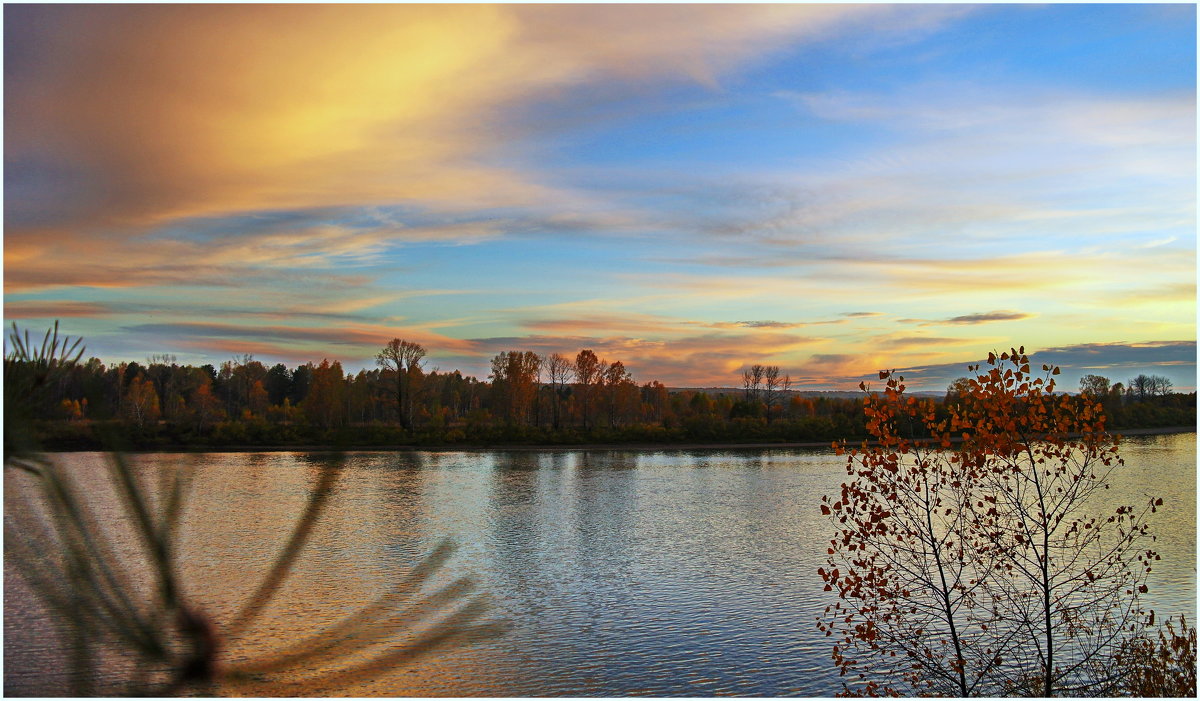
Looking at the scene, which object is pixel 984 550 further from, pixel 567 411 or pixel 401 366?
pixel 567 411

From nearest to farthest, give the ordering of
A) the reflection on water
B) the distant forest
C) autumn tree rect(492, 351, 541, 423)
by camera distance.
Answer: the reflection on water
the distant forest
autumn tree rect(492, 351, 541, 423)

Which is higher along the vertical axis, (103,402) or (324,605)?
(103,402)

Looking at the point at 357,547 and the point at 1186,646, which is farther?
the point at 357,547

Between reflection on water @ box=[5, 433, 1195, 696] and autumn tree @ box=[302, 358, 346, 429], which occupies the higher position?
autumn tree @ box=[302, 358, 346, 429]

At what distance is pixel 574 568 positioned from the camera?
16.4m

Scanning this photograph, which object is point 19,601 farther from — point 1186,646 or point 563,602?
point 1186,646

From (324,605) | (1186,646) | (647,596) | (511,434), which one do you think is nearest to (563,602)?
(647,596)

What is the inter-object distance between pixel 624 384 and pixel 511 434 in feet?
57.0

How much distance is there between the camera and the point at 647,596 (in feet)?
46.2

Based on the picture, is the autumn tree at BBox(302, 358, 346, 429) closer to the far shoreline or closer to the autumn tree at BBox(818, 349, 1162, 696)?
the autumn tree at BBox(818, 349, 1162, 696)

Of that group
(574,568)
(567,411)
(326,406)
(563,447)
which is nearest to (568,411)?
(567,411)

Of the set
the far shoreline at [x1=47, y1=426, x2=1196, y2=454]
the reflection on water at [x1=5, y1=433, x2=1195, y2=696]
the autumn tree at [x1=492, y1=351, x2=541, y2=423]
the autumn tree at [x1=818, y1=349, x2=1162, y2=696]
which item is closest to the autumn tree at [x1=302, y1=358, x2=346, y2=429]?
the reflection on water at [x1=5, y1=433, x2=1195, y2=696]

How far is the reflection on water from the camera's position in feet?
33.8

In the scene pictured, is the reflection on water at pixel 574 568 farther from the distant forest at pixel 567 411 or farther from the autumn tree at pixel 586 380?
the autumn tree at pixel 586 380
